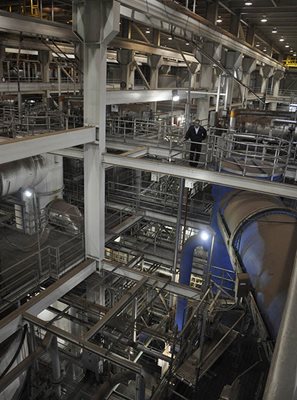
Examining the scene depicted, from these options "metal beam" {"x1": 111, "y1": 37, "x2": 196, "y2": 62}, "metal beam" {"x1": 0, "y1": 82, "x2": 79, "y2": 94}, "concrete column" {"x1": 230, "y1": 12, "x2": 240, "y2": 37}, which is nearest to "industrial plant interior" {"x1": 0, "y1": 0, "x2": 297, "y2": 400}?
"metal beam" {"x1": 0, "y1": 82, "x2": 79, "y2": 94}

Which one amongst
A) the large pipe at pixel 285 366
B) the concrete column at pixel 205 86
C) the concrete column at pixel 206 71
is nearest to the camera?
the large pipe at pixel 285 366

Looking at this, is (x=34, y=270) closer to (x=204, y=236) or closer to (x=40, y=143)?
Result: (x=40, y=143)

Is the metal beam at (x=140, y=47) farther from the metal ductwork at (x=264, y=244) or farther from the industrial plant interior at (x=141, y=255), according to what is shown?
the metal ductwork at (x=264, y=244)

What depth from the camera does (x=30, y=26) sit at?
38.8 ft

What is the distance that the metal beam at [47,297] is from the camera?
7814mm

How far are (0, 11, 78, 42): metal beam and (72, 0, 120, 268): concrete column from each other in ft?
12.0

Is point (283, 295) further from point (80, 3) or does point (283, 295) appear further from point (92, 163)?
point (80, 3)

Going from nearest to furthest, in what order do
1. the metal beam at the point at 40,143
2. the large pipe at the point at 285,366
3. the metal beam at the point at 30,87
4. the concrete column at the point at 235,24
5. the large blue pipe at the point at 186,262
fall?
the large pipe at the point at 285,366 → the metal beam at the point at 40,143 → the large blue pipe at the point at 186,262 → the metal beam at the point at 30,87 → the concrete column at the point at 235,24

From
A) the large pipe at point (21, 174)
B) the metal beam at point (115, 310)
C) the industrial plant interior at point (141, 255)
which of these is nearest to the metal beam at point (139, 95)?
the industrial plant interior at point (141, 255)

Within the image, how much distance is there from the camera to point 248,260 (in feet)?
20.7

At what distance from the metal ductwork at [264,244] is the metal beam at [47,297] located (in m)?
4.29

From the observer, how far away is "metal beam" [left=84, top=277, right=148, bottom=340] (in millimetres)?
7686

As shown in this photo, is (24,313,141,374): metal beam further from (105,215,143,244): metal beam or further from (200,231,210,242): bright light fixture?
(105,215,143,244): metal beam

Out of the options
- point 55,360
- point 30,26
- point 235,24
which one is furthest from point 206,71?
point 55,360
